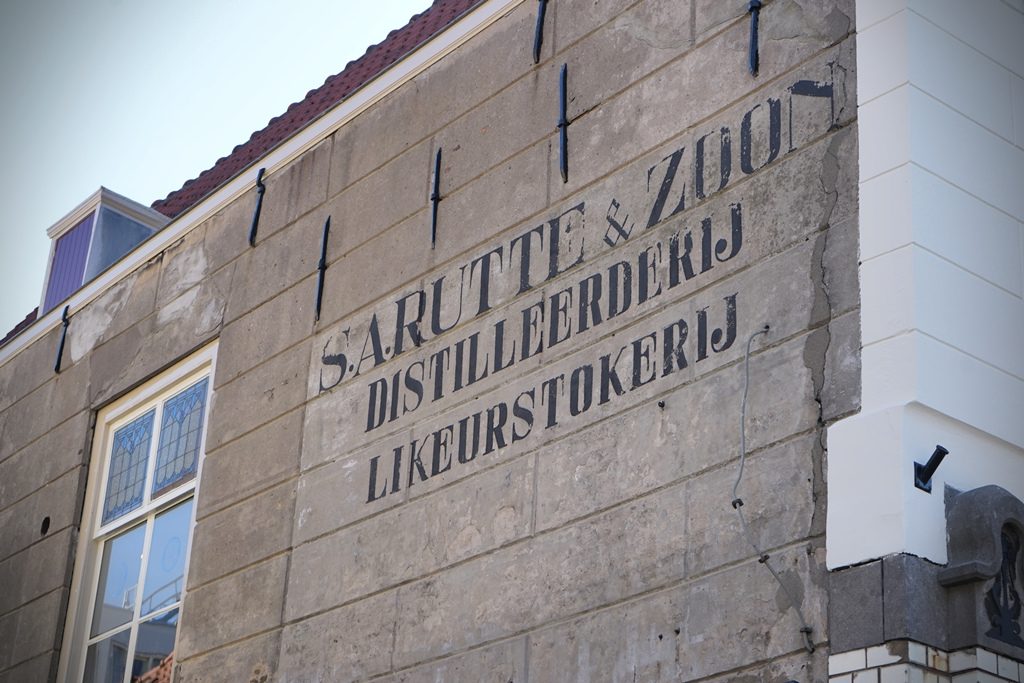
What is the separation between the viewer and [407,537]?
24.8 ft

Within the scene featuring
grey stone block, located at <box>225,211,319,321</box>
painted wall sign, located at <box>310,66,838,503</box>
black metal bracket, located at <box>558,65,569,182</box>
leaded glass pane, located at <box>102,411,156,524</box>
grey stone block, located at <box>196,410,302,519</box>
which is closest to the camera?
painted wall sign, located at <box>310,66,838,503</box>

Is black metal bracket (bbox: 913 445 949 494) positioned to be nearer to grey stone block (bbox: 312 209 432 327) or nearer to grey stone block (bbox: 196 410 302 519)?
grey stone block (bbox: 312 209 432 327)

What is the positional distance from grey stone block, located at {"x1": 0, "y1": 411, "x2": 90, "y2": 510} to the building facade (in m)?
0.26

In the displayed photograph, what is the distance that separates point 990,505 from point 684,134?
231 centimetres

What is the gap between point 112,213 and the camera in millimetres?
12039

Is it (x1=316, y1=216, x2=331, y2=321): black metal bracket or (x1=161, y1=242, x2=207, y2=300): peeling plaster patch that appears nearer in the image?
(x1=316, y1=216, x2=331, y2=321): black metal bracket

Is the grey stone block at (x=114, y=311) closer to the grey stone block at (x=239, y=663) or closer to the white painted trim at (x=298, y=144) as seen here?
the white painted trim at (x=298, y=144)

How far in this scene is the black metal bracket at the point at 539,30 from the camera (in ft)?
26.5

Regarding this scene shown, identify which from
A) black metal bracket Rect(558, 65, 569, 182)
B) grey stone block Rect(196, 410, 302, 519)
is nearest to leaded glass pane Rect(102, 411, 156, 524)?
grey stone block Rect(196, 410, 302, 519)

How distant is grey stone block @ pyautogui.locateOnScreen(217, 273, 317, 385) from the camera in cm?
893

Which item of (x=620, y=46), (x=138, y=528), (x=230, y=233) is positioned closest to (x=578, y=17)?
(x=620, y=46)

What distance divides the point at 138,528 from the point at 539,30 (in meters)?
4.01

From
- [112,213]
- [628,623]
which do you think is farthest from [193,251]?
[628,623]

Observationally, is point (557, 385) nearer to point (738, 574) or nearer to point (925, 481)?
point (738, 574)
